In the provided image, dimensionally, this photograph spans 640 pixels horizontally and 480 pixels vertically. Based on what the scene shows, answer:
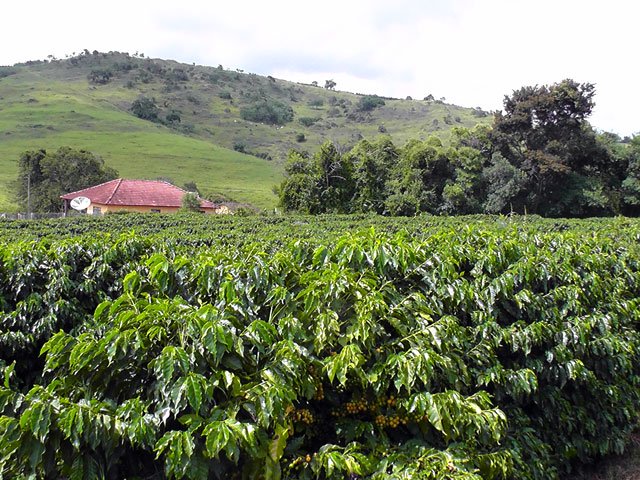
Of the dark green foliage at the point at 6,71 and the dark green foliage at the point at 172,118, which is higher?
the dark green foliage at the point at 6,71

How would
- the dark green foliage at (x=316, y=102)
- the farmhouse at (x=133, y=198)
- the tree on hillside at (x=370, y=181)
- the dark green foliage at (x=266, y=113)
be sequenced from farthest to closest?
the dark green foliage at (x=316, y=102) < the dark green foliage at (x=266, y=113) < the farmhouse at (x=133, y=198) < the tree on hillside at (x=370, y=181)

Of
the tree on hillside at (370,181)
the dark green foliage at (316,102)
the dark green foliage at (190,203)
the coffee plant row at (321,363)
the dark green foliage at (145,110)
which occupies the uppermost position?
the dark green foliage at (316,102)

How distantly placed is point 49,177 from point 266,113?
55249 millimetres

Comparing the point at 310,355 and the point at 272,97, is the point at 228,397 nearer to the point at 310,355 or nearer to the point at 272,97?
the point at 310,355

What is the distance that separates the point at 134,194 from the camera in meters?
41.6

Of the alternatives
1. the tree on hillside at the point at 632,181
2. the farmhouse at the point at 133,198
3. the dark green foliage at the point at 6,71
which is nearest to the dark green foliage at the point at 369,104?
the farmhouse at the point at 133,198

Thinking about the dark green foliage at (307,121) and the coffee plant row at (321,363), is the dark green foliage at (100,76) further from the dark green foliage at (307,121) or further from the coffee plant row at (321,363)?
the coffee plant row at (321,363)

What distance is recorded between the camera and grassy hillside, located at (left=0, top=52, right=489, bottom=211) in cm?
6222

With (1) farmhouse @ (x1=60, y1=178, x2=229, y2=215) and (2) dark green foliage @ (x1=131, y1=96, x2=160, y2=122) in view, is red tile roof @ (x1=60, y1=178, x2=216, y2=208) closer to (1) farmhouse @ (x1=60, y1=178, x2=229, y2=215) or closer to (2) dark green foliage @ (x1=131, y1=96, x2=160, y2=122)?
(1) farmhouse @ (x1=60, y1=178, x2=229, y2=215)

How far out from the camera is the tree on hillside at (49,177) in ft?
144

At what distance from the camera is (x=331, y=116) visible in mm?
105250

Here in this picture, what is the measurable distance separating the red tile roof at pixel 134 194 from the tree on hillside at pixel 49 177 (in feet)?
9.11

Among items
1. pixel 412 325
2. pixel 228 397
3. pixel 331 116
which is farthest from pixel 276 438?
pixel 331 116

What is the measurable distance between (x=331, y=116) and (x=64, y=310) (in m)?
105
